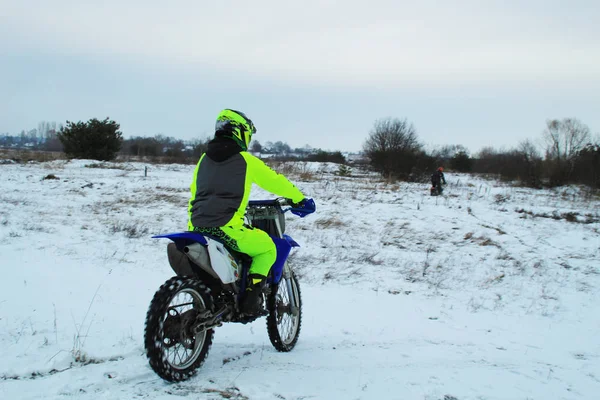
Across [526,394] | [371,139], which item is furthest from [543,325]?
[371,139]

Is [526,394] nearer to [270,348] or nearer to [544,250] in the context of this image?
[270,348]

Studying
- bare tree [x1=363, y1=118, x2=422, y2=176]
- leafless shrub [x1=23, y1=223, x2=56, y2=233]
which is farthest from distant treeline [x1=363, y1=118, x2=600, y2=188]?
leafless shrub [x1=23, y1=223, x2=56, y2=233]

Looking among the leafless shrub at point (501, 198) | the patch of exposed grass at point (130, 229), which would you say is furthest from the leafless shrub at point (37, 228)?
the leafless shrub at point (501, 198)

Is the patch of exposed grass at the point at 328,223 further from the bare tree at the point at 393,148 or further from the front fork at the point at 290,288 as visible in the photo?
the bare tree at the point at 393,148

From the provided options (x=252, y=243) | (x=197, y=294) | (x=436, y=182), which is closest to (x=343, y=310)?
(x=252, y=243)

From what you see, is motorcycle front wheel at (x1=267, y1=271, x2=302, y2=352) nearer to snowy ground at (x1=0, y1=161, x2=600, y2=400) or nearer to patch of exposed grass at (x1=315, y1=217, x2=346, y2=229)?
snowy ground at (x1=0, y1=161, x2=600, y2=400)

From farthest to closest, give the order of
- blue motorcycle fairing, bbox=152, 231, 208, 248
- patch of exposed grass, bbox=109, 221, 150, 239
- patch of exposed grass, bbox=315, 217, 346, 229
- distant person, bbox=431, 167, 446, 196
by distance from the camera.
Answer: distant person, bbox=431, 167, 446, 196, patch of exposed grass, bbox=315, 217, 346, 229, patch of exposed grass, bbox=109, 221, 150, 239, blue motorcycle fairing, bbox=152, 231, 208, 248

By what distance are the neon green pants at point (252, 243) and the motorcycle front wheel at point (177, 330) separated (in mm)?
408

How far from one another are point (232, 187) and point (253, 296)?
970 millimetres

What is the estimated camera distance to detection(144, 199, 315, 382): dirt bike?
2.79 meters

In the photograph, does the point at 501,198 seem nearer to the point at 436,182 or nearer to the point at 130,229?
the point at 436,182

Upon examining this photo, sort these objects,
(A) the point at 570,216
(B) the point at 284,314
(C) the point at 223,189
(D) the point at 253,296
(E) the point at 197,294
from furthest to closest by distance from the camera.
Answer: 1. (A) the point at 570,216
2. (B) the point at 284,314
3. (D) the point at 253,296
4. (C) the point at 223,189
5. (E) the point at 197,294

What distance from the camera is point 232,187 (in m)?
3.21

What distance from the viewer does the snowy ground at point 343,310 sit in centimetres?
321
